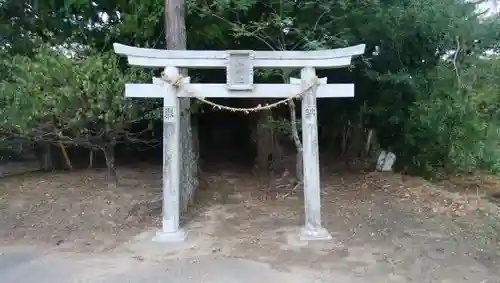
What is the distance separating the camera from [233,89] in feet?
16.8

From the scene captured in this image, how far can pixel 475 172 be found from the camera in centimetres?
870

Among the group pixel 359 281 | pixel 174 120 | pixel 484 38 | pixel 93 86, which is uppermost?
pixel 484 38

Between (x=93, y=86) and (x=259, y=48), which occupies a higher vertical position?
(x=259, y=48)

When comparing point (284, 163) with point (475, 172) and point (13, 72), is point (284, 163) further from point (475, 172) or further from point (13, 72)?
point (13, 72)

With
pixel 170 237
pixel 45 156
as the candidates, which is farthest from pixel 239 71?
pixel 45 156

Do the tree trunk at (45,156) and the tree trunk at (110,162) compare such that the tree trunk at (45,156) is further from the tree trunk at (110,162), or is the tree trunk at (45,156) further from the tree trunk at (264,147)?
the tree trunk at (264,147)

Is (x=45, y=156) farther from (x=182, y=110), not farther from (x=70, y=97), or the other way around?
(x=182, y=110)

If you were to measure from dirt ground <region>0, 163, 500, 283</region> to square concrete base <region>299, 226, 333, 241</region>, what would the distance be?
12 centimetres

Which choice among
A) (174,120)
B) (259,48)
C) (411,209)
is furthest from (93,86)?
(411,209)

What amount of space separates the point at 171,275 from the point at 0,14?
576 centimetres

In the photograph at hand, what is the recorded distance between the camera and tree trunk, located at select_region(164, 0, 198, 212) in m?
5.87

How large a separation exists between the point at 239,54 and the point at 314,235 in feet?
7.39

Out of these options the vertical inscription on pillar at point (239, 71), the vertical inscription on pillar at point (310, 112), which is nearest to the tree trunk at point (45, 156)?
the vertical inscription on pillar at point (239, 71)

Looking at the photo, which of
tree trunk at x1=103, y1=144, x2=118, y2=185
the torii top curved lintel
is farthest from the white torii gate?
tree trunk at x1=103, y1=144, x2=118, y2=185
